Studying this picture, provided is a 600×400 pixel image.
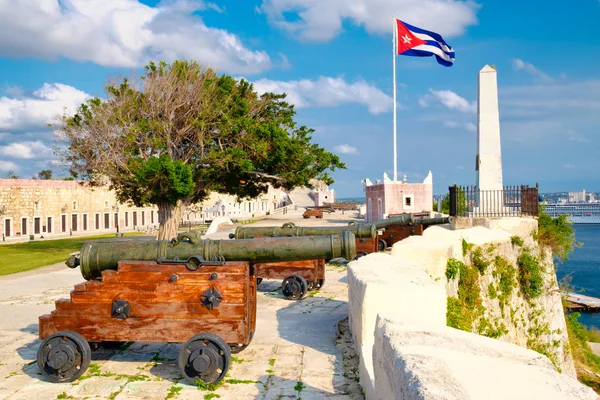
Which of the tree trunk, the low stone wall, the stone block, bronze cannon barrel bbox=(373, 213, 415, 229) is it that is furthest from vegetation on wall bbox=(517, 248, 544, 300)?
the tree trunk

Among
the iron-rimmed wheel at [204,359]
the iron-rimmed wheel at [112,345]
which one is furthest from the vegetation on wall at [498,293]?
the iron-rimmed wheel at [112,345]

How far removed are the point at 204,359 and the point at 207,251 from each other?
3.57 ft

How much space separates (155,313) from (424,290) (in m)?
2.63

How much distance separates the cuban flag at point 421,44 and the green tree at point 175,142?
714cm

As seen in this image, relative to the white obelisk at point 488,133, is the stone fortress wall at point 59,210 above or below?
below

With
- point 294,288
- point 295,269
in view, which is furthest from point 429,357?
point 295,269

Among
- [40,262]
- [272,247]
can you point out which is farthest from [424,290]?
[40,262]

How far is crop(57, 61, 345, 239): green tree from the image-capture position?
17.9m

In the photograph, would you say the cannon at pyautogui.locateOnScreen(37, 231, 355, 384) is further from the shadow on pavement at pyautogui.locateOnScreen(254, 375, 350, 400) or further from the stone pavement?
the shadow on pavement at pyautogui.locateOnScreen(254, 375, 350, 400)

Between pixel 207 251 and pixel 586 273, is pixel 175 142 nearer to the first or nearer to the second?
pixel 207 251

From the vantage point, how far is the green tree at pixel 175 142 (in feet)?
58.6

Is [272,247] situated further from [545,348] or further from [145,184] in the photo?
[145,184]

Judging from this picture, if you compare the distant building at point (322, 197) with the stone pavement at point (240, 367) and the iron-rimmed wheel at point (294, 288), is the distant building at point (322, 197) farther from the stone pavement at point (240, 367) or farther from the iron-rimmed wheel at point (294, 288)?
the stone pavement at point (240, 367)

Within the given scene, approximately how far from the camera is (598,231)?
102m
